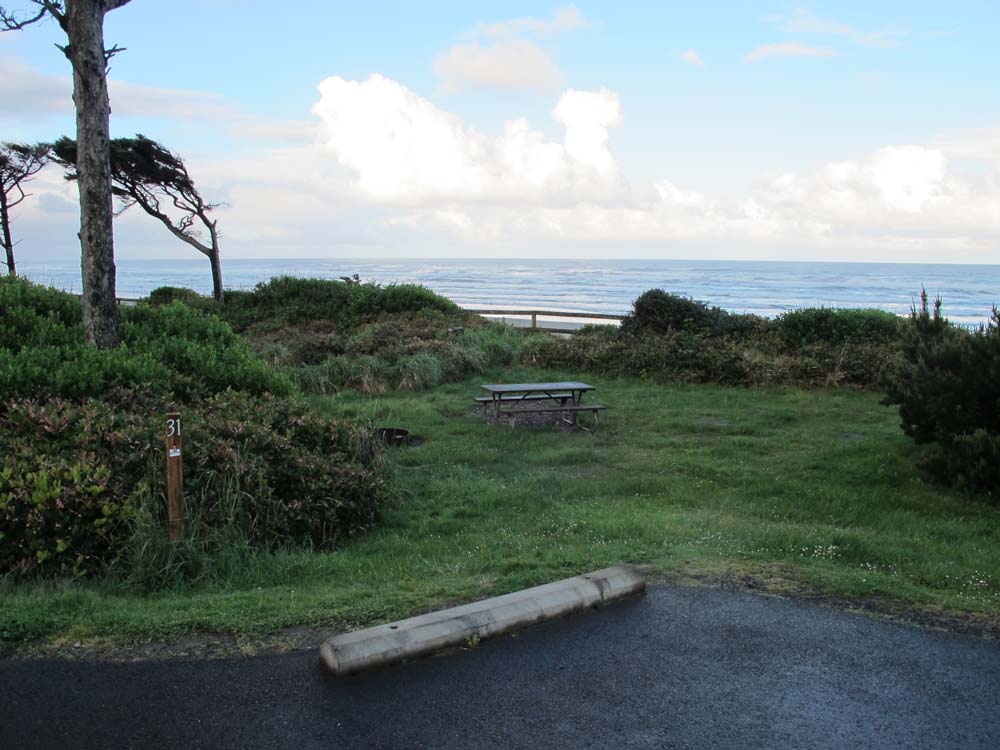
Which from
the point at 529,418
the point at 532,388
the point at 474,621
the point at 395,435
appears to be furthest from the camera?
the point at 529,418

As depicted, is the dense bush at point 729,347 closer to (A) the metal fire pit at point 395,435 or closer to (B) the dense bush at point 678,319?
(B) the dense bush at point 678,319

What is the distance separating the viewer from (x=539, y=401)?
12875 millimetres

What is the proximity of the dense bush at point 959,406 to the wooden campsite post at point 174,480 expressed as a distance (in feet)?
22.1

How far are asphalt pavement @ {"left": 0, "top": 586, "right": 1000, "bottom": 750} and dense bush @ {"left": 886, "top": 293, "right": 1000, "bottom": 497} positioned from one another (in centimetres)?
380

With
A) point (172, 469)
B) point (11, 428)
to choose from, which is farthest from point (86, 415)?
point (172, 469)

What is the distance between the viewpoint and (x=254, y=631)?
14.9 feet

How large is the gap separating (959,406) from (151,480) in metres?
7.23

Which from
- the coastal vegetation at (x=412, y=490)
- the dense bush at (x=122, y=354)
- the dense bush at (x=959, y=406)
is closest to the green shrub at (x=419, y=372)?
the coastal vegetation at (x=412, y=490)

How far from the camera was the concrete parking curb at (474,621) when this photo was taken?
4.09 m

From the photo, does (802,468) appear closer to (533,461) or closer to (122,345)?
(533,461)

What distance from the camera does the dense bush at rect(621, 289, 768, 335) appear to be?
17.1m

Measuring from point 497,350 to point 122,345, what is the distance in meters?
9.51

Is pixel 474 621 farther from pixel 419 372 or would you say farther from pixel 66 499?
pixel 419 372

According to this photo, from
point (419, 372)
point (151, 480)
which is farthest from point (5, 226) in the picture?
point (151, 480)
